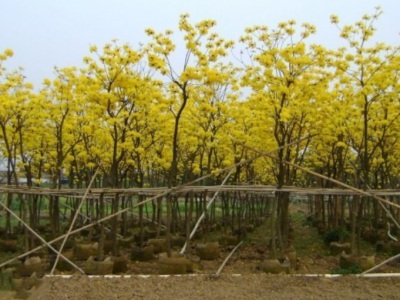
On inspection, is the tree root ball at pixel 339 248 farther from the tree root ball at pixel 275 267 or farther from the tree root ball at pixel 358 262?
the tree root ball at pixel 275 267

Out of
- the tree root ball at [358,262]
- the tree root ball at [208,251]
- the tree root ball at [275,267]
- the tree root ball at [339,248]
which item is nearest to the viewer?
the tree root ball at [275,267]

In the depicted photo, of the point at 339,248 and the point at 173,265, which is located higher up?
the point at 173,265

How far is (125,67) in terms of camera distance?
8.46 meters

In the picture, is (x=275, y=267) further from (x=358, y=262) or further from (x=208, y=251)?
(x=208, y=251)

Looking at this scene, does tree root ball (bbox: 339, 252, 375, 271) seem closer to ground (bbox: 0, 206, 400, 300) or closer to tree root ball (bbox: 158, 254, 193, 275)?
ground (bbox: 0, 206, 400, 300)

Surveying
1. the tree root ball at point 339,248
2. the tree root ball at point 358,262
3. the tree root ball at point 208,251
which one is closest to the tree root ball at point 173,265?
the tree root ball at point 208,251

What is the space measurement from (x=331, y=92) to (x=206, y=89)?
233 cm

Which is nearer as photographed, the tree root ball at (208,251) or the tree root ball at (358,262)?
the tree root ball at (358,262)

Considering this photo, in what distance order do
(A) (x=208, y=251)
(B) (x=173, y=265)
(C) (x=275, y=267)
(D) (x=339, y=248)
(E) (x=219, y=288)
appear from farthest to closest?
1. (D) (x=339, y=248)
2. (A) (x=208, y=251)
3. (C) (x=275, y=267)
4. (B) (x=173, y=265)
5. (E) (x=219, y=288)

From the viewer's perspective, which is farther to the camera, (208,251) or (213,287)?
(208,251)

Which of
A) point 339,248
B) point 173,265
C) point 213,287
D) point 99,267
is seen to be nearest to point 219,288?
point 213,287

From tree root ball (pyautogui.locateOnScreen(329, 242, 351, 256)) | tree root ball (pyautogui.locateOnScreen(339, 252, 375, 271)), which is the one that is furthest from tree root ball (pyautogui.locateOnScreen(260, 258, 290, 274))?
tree root ball (pyautogui.locateOnScreen(329, 242, 351, 256))

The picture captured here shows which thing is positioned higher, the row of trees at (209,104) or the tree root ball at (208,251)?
the row of trees at (209,104)

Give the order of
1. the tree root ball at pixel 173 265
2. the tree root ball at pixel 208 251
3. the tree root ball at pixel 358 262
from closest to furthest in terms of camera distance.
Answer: the tree root ball at pixel 173 265 < the tree root ball at pixel 358 262 < the tree root ball at pixel 208 251
